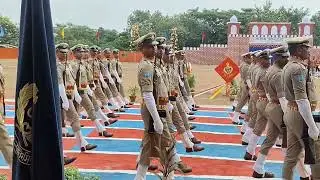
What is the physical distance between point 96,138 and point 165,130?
12.8 feet

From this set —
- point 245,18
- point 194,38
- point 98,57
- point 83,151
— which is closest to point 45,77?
point 83,151

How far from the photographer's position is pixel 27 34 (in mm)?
2494

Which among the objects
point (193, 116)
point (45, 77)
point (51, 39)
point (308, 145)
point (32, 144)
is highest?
point (51, 39)

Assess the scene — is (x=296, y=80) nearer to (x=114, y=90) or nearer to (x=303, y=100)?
(x=303, y=100)

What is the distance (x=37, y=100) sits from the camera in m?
2.49

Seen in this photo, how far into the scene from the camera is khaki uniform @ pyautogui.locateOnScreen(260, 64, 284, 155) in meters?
6.38

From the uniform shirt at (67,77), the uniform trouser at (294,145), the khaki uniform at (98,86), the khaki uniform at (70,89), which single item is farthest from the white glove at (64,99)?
the khaki uniform at (98,86)

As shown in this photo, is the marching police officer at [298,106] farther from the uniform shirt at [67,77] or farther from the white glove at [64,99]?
the uniform shirt at [67,77]

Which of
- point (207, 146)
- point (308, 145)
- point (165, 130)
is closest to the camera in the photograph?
point (308, 145)

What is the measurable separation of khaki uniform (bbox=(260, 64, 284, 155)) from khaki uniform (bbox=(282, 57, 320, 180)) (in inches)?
34.4

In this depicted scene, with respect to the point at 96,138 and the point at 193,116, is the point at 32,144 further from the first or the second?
the point at 193,116

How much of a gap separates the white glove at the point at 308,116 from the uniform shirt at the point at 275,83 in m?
1.26

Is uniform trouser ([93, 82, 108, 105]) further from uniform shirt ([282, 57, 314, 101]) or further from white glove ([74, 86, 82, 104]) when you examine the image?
uniform shirt ([282, 57, 314, 101])

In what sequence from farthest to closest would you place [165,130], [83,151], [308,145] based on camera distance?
[83,151] < [165,130] < [308,145]
